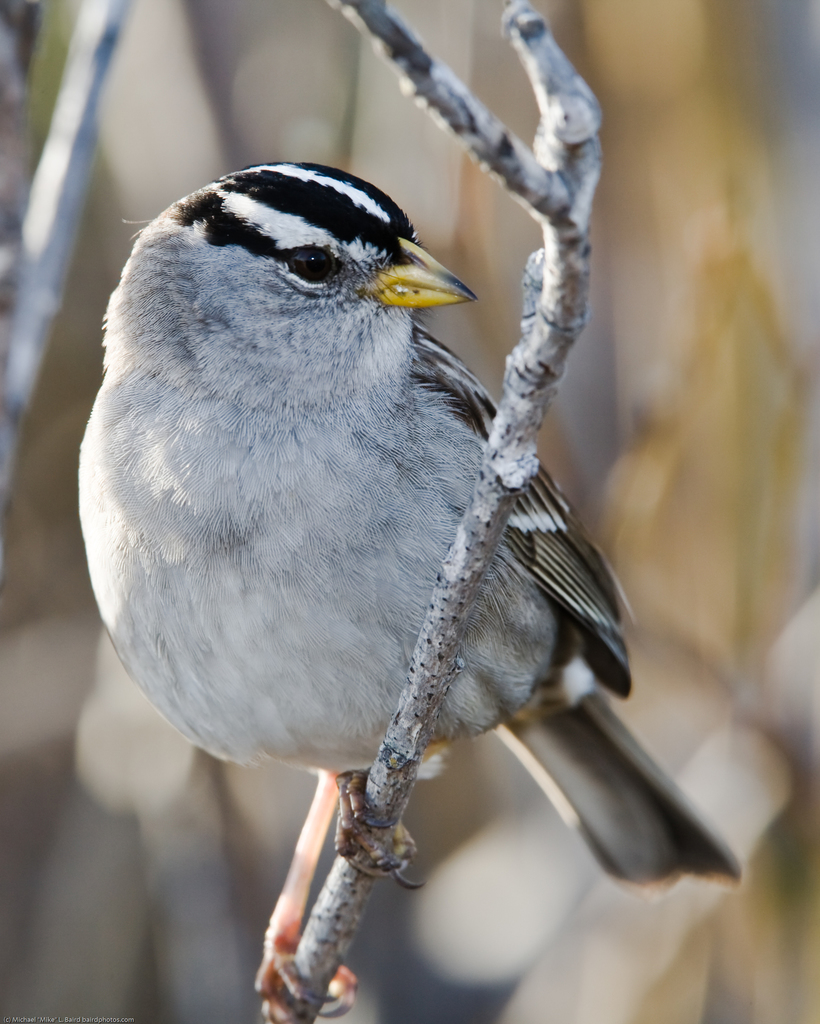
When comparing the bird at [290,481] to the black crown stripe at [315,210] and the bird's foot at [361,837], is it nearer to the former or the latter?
the black crown stripe at [315,210]

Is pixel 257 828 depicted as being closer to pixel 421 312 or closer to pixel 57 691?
pixel 57 691

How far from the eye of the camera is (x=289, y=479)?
208 centimetres

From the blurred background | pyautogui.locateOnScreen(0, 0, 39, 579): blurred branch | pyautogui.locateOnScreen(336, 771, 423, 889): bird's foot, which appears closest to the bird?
pyautogui.locateOnScreen(336, 771, 423, 889): bird's foot

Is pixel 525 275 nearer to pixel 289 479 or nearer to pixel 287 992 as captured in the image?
pixel 289 479

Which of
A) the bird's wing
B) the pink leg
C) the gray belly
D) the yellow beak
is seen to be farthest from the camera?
the pink leg

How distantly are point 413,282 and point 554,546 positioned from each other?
781 mm

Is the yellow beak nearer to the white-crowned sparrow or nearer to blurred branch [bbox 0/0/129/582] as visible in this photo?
the white-crowned sparrow

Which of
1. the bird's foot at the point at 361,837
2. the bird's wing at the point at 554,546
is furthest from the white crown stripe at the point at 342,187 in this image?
the bird's foot at the point at 361,837

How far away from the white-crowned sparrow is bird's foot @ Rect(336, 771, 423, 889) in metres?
0.12

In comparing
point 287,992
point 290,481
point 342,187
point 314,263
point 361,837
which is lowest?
point 287,992

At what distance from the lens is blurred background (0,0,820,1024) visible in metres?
3.34

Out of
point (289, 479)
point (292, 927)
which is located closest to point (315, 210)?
point (289, 479)

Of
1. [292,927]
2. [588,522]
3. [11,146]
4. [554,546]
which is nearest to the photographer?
Answer: [11,146]

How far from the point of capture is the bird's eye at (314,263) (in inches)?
→ 88.5
